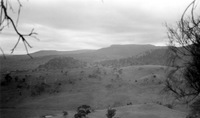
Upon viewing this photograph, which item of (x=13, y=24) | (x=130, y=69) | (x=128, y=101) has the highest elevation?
(x=13, y=24)

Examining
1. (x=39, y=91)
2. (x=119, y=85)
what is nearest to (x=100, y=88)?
(x=119, y=85)

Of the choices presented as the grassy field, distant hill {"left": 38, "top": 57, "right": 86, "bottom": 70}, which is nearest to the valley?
the grassy field

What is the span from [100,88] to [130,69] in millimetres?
8618

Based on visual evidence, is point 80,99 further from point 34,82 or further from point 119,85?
point 34,82

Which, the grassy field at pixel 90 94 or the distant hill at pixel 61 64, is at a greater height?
the distant hill at pixel 61 64

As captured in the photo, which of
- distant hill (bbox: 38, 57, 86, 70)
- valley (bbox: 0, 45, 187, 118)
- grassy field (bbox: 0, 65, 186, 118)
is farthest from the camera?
distant hill (bbox: 38, 57, 86, 70)

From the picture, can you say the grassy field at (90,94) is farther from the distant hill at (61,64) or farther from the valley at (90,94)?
the distant hill at (61,64)

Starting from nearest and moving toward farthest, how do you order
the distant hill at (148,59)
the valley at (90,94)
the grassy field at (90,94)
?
the valley at (90,94) → the grassy field at (90,94) → the distant hill at (148,59)

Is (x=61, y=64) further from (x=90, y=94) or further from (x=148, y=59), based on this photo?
(x=90, y=94)

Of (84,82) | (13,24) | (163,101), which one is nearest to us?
(13,24)

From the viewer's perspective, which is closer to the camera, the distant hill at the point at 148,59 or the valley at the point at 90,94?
the valley at the point at 90,94

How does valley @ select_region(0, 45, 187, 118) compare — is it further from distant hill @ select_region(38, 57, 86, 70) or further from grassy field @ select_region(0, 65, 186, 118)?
distant hill @ select_region(38, 57, 86, 70)

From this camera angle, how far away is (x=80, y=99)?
18.0m

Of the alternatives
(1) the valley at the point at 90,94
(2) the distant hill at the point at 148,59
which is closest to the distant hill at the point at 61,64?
(2) the distant hill at the point at 148,59
